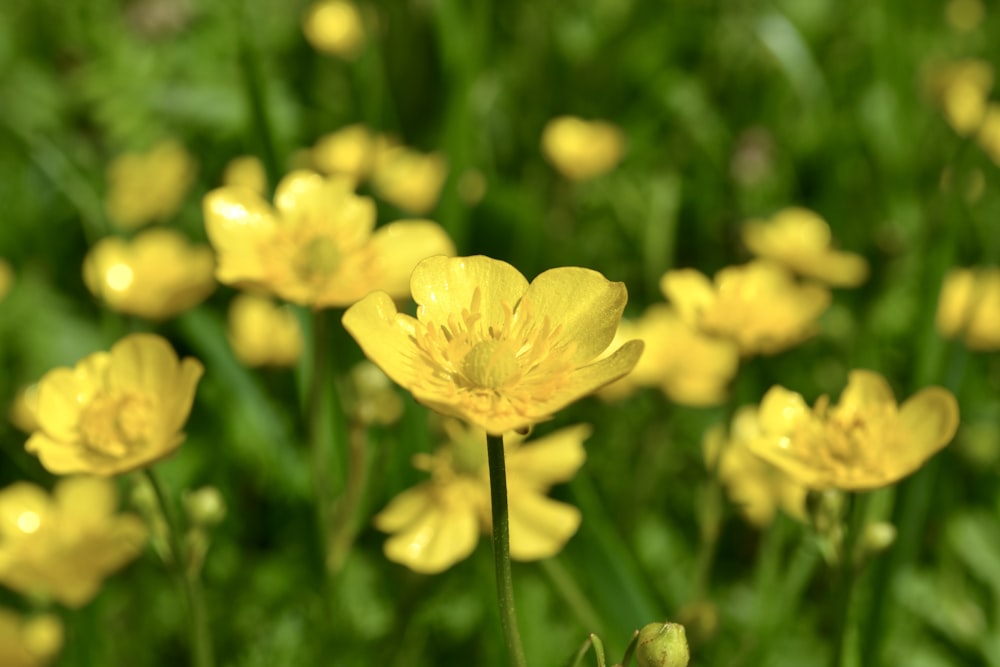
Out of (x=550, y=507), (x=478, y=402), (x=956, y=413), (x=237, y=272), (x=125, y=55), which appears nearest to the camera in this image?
(x=478, y=402)

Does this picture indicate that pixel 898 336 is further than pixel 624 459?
Yes

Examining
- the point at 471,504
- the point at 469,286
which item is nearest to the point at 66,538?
the point at 471,504

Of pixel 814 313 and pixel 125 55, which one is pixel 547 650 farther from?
pixel 125 55

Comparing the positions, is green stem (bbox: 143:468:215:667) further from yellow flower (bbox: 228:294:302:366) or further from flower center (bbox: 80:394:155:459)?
yellow flower (bbox: 228:294:302:366)

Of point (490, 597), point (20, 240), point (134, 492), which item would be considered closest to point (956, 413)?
point (490, 597)

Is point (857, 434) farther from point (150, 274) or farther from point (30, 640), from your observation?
point (150, 274)

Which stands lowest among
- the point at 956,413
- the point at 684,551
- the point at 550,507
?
the point at 684,551

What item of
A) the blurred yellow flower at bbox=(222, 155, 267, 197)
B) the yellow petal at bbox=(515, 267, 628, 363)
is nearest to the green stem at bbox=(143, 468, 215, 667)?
the yellow petal at bbox=(515, 267, 628, 363)
